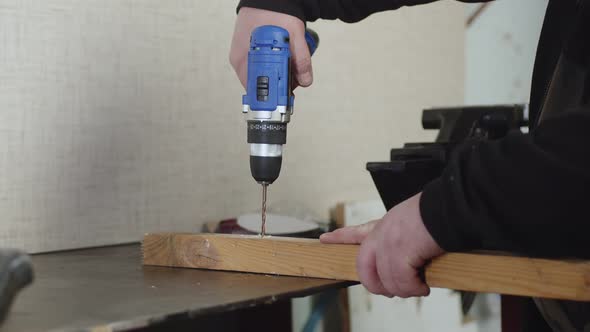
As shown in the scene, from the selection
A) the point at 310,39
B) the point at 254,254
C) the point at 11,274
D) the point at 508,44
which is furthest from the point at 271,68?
the point at 508,44

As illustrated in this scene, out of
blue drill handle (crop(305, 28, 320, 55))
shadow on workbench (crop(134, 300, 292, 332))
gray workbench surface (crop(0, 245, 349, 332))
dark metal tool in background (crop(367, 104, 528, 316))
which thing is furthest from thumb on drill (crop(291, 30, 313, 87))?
shadow on workbench (crop(134, 300, 292, 332))

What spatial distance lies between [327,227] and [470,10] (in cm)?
135

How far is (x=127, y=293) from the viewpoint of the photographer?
32.6 inches

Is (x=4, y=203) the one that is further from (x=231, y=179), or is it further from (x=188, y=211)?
(x=231, y=179)

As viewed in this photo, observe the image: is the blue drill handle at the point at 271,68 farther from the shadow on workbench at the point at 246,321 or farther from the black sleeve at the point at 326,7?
the shadow on workbench at the point at 246,321

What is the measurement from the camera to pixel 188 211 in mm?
1464

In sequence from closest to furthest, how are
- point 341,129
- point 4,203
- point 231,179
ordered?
point 4,203 < point 231,179 < point 341,129

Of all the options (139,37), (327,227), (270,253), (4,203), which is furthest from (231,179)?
(270,253)

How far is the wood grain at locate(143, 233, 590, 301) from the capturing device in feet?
2.49

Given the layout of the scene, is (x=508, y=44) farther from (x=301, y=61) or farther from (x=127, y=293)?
(x=127, y=293)

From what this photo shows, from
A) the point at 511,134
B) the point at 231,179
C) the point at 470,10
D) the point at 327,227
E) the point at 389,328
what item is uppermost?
the point at 470,10

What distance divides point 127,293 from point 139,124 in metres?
0.60

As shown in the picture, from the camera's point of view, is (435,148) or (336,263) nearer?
(336,263)

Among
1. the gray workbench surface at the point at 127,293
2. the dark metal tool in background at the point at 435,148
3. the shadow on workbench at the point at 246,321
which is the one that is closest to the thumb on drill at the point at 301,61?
the dark metal tool in background at the point at 435,148
